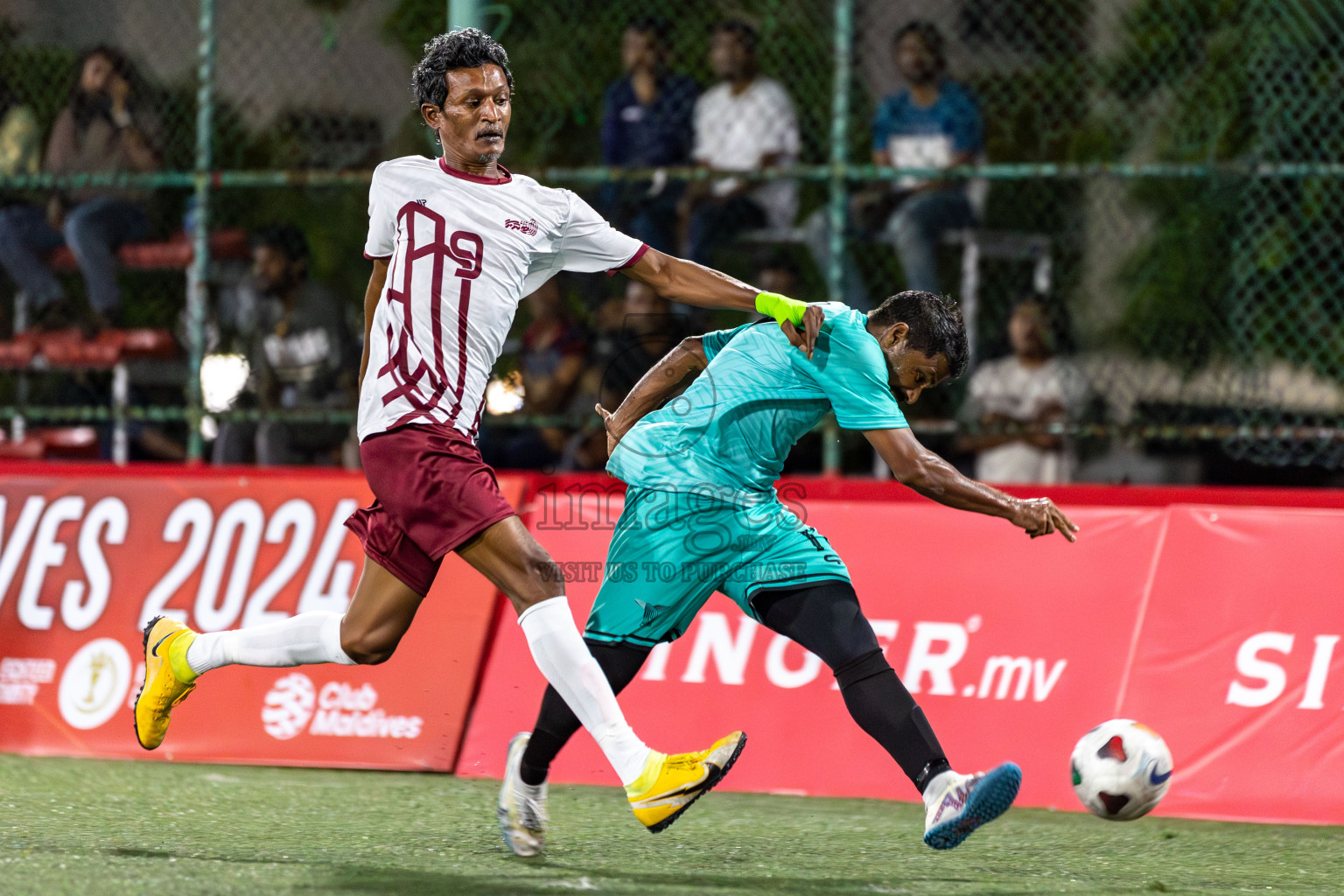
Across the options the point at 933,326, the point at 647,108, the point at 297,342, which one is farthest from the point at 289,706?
the point at 647,108

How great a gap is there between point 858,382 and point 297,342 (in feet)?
16.7

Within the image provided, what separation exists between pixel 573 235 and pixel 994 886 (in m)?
2.13

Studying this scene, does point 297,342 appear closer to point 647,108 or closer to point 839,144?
point 647,108

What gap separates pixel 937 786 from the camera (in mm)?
3893

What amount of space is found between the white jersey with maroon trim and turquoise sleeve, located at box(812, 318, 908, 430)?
2.92 feet

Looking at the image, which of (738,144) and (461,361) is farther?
(738,144)

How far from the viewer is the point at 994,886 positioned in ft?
13.0

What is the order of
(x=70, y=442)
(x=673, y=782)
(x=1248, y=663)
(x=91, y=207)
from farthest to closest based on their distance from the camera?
1. (x=70, y=442)
2. (x=91, y=207)
3. (x=1248, y=663)
4. (x=673, y=782)

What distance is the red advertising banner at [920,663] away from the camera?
5.54m

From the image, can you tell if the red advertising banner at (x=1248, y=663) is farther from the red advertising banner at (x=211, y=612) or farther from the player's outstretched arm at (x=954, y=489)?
the red advertising banner at (x=211, y=612)

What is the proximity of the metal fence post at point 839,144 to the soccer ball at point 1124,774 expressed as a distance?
3.25 metres

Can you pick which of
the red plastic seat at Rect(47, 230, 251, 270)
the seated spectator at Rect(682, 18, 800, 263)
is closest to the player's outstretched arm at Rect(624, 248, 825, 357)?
the seated spectator at Rect(682, 18, 800, 263)

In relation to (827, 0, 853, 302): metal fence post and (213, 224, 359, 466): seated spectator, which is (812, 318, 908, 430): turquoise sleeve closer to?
(827, 0, 853, 302): metal fence post

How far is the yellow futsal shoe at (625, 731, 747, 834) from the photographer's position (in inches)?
147
